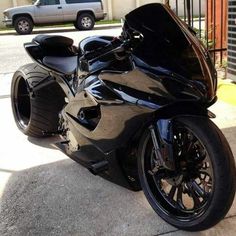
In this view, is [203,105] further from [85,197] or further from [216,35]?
[216,35]

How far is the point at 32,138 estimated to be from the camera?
5094 millimetres

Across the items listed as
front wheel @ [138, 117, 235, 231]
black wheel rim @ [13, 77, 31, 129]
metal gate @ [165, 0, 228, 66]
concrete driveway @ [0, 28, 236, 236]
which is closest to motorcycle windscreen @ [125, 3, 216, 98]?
front wheel @ [138, 117, 235, 231]

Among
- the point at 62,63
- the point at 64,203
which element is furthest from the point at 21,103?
the point at 64,203

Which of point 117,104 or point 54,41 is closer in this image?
point 117,104

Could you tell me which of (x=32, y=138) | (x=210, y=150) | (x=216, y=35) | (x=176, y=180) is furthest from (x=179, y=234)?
(x=216, y=35)

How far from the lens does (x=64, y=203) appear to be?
3592 millimetres

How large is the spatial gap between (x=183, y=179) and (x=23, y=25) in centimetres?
1787

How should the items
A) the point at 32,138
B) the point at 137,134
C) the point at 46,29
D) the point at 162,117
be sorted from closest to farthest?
the point at 162,117 → the point at 137,134 → the point at 32,138 → the point at 46,29

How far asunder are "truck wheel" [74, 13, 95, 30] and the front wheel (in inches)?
691

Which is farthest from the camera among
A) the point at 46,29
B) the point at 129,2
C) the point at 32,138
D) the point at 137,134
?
the point at 129,2

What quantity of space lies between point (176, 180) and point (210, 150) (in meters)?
0.43

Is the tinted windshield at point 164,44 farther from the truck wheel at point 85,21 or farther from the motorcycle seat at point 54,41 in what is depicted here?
the truck wheel at point 85,21

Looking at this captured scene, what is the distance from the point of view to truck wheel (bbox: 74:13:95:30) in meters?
20.3

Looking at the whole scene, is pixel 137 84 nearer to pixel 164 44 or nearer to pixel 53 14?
pixel 164 44
